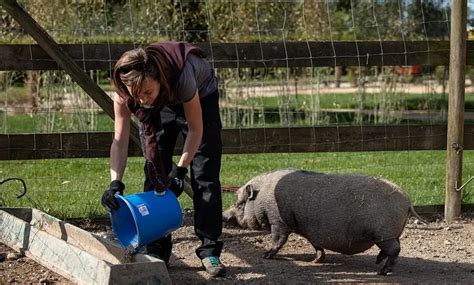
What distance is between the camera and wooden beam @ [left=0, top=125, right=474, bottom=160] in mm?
6488

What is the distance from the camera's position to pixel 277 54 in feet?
22.4

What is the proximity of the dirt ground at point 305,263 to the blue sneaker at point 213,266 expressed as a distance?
0.14ft

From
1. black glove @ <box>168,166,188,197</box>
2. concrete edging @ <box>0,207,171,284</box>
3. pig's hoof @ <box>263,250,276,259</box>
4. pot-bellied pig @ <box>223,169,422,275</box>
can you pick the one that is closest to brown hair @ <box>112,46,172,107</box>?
black glove @ <box>168,166,188,197</box>

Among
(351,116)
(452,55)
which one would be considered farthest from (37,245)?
(351,116)

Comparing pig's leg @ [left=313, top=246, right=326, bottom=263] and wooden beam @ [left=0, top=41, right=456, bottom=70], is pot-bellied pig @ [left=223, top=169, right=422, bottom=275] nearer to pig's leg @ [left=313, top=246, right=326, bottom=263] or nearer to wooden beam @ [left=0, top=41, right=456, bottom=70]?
pig's leg @ [left=313, top=246, right=326, bottom=263]

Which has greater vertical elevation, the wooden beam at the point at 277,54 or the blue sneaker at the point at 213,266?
the wooden beam at the point at 277,54

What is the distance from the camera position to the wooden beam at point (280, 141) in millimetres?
6488

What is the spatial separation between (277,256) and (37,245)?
159 centimetres

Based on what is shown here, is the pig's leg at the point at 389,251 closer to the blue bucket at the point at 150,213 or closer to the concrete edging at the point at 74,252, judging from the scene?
the blue bucket at the point at 150,213

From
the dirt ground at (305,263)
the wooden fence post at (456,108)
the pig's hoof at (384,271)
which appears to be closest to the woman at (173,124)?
the dirt ground at (305,263)

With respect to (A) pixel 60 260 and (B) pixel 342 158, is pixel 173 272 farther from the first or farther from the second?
(B) pixel 342 158

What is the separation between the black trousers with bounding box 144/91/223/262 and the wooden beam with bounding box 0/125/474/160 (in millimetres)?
1407

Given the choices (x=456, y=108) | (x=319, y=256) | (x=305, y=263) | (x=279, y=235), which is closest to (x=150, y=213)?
(x=279, y=235)

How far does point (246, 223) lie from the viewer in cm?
597
